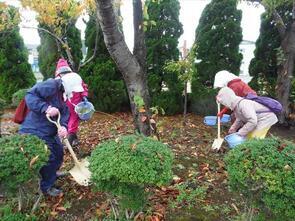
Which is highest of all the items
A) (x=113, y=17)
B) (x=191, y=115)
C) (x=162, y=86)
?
(x=113, y=17)

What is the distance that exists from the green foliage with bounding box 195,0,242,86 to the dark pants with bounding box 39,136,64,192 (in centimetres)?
454

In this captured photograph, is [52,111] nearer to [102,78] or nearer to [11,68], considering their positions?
[102,78]

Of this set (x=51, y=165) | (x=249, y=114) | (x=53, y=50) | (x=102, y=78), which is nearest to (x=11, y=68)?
(x=53, y=50)

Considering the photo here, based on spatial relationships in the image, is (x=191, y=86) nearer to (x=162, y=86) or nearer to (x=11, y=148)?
(x=162, y=86)

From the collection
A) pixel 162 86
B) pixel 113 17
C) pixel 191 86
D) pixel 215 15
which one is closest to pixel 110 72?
pixel 162 86

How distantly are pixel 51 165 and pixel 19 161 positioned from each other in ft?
3.13

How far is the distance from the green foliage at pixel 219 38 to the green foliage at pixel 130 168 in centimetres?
498

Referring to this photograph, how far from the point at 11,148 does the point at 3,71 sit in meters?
8.14

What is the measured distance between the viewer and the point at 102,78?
848 centimetres

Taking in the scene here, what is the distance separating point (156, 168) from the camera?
2.90 m

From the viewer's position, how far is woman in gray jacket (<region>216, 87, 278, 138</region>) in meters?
4.32

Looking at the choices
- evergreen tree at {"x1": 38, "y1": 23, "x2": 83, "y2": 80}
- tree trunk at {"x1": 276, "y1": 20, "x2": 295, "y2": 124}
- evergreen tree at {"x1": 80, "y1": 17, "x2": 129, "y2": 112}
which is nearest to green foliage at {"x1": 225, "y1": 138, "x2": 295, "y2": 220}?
tree trunk at {"x1": 276, "y1": 20, "x2": 295, "y2": 124}

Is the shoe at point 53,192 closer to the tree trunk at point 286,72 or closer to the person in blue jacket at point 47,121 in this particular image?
the person in blue jacket at point 47,121

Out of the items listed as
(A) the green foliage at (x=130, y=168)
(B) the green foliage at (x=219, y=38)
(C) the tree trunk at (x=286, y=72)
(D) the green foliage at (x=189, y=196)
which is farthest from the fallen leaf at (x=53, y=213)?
(C) the tree trunk at (x=286, y=72)
